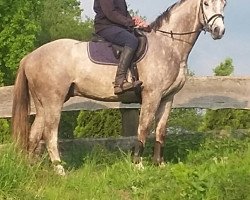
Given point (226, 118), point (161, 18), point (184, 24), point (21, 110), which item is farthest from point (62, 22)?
point (21, 110)

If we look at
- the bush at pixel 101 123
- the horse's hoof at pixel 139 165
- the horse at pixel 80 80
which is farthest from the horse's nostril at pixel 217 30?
the bush at pixel 101 123

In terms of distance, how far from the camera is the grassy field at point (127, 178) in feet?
23.9

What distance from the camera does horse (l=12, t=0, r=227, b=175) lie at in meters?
9.51

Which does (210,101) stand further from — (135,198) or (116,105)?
(135,198)

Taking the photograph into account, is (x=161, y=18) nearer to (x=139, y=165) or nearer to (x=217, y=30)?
(x=217, y=30)

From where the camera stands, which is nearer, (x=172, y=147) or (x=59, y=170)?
(x=59, y=170)

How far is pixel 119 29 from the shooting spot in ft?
31.2

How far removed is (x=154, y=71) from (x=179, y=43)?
0.67 metres

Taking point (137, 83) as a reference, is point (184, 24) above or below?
above

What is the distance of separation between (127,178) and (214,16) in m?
2.74

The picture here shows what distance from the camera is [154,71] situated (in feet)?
31.4

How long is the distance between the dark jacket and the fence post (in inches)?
89.1

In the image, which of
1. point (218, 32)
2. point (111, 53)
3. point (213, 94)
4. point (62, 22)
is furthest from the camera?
point (62, 22)

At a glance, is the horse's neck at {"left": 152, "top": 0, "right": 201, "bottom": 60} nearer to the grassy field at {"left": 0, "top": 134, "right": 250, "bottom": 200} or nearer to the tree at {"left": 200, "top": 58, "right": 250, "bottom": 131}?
the grassy field at {"left": 0, "top": 134, "right": 250, "bottom": 200}
